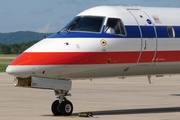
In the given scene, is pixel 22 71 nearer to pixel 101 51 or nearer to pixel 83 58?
pixel 83 58

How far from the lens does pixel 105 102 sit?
1089 inches

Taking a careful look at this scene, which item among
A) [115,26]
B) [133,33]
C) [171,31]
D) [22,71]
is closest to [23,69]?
[22,71]

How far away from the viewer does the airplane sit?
20.8 metres

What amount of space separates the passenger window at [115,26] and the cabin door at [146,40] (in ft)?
2.24

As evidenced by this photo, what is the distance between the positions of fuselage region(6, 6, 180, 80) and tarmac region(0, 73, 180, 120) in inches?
59.6

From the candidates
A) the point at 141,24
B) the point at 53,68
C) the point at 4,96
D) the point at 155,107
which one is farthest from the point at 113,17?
the point at 4,96

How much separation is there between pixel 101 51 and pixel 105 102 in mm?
6520

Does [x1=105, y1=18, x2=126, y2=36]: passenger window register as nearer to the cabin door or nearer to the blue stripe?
the blue stripe

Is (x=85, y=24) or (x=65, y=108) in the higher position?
(x=85, y=24)

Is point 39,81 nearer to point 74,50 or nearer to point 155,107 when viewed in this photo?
point 74,50

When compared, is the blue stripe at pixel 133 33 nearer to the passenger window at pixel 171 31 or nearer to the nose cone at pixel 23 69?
the passenger window at pixel 171 31

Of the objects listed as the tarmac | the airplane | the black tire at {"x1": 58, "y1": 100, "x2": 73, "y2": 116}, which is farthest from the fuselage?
the tarmac

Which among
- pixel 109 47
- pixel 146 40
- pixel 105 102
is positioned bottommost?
pixel 105 102

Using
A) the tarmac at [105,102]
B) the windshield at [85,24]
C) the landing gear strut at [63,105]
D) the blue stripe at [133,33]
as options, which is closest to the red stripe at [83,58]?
the blue stripe at [133,33]
